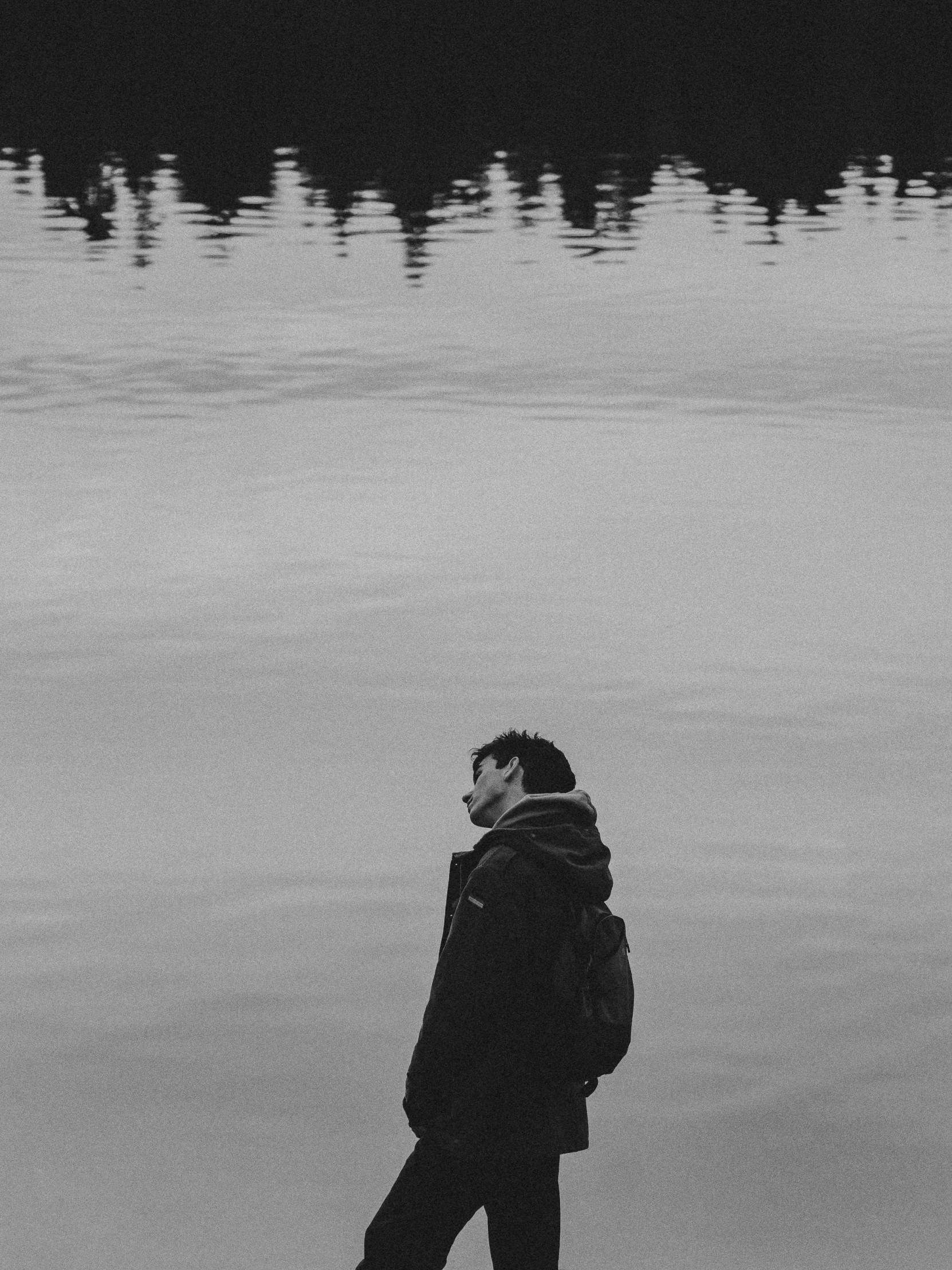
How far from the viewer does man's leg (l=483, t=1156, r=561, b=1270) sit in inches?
188

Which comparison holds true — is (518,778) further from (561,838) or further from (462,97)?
(462,97)

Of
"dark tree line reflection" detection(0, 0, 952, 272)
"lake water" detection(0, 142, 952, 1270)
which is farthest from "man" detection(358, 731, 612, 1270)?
"dark tree line reflection" detection(0, 0, 952, 272)

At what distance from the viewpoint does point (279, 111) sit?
1960 inches

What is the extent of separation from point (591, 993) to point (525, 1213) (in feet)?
1.68

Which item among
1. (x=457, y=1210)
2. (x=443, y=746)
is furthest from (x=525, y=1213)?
(x=443, y=746)

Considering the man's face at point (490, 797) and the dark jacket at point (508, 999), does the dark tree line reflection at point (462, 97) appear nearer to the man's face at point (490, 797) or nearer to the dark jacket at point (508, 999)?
the man's face at point (490, 797)

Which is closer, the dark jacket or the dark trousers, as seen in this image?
the dark jacket

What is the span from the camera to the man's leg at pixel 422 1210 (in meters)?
4.77

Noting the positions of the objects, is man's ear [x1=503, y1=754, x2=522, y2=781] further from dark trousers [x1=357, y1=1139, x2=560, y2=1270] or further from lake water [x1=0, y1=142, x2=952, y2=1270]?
lake water [x1=0, y1=142, x2=952, y2=1270]

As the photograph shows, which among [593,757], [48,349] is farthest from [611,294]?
[593,757]

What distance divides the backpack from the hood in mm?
65

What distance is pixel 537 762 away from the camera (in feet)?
15.9

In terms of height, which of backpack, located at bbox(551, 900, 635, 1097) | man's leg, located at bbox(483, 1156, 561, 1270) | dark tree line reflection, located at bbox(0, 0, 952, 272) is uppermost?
backpack, located at bbox(551, 900, 635, 1097)

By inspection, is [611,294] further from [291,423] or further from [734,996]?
[734,996]
